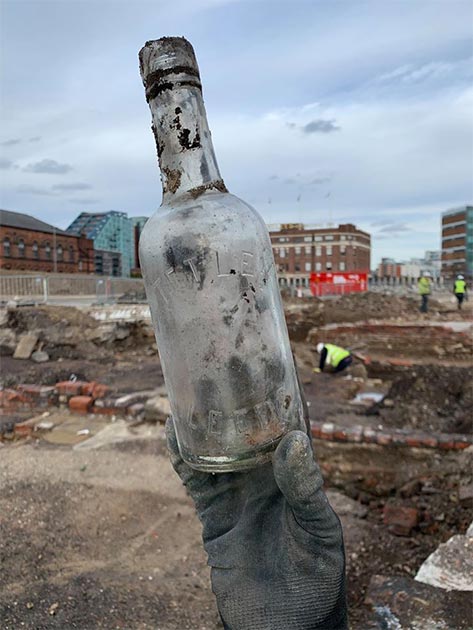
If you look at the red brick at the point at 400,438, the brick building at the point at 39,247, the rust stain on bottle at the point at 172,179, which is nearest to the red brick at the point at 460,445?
the red brick at the point at 400,438

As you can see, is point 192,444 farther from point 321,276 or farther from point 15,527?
point 321,276

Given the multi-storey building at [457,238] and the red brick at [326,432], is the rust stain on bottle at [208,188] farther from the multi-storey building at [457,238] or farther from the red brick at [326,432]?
the multi-storey building at [457,238]

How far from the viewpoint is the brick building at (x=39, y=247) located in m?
48.7

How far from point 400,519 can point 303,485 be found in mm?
3790

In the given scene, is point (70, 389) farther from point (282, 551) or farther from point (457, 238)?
point (457, 238)

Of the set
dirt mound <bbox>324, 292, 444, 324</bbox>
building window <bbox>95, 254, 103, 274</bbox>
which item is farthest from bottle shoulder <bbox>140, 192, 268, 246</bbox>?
building window <bbox>95, 254, 103, 274</bbox>

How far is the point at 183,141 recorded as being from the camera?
1594 millimetres

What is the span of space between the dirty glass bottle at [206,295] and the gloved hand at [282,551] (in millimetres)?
127

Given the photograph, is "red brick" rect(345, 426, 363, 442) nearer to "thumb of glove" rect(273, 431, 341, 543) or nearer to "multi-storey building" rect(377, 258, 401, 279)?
"thumb of glove" rect(273, 431, 341, 543)

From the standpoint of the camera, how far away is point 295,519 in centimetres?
168

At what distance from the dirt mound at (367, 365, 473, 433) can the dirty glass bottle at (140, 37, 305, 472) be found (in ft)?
22.0

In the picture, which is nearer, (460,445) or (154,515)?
(154,515)

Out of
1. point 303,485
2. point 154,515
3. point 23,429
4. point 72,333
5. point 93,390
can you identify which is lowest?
point 154,515

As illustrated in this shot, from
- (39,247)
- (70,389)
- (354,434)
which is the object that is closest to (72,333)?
(70,389)
